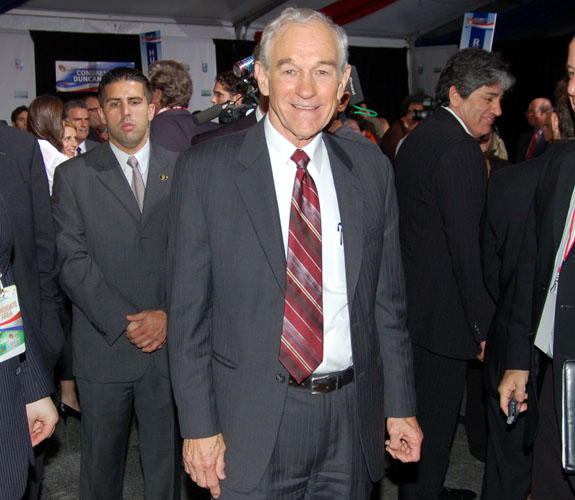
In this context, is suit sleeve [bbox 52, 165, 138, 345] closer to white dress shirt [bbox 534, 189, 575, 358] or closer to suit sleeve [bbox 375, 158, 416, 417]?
suit sleeve [bbox 375, 158, 416, 417]

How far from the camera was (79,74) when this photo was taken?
33.5 feet

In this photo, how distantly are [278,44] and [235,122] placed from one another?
1.23 meters

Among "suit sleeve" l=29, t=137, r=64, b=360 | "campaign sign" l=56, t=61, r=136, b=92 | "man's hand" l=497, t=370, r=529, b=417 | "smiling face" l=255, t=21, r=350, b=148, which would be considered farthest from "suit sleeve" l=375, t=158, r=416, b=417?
"campaign sign" l=56, t=61, r=136, b=92

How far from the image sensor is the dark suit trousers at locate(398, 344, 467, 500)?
9.20ft

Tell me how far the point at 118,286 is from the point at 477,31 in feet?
18.5

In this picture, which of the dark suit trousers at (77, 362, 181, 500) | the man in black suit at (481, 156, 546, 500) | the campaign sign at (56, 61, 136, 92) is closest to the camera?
the man in black suit at (481, 156, 546, 500)

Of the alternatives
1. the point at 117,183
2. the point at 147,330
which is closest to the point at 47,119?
the point at 117,183

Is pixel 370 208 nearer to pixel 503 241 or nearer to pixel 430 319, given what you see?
pixel 503 241

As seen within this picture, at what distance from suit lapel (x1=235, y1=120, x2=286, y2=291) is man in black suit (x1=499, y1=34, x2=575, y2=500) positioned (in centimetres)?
79

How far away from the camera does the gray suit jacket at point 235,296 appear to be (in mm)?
1646

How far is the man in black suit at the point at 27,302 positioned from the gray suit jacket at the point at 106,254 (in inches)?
A: 4.5

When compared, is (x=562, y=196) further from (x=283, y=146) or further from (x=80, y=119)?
(x=80, y=119)

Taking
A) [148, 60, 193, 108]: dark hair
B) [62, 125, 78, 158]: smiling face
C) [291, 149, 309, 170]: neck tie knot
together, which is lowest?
[291, 149, 309, 170]: neck tie knot

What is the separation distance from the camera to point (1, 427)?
62.8 inches
